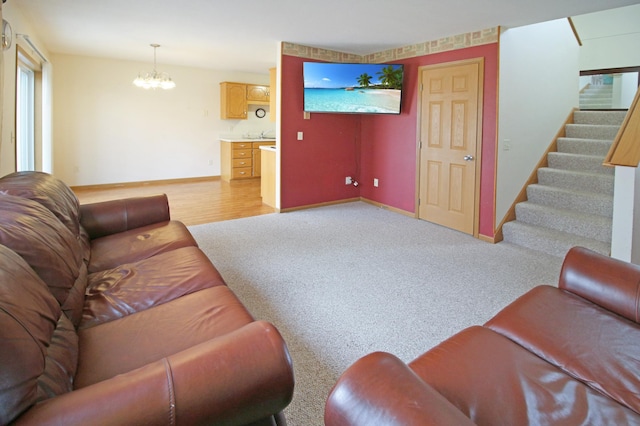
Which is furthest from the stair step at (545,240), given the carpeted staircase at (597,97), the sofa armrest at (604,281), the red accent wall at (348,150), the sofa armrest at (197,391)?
the sofa armrest at (197,391)

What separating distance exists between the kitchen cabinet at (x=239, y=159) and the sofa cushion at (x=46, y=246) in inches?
254

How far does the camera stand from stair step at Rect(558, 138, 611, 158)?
4633 millimetres

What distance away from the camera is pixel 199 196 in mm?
6926

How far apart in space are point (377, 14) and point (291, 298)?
9.41ft

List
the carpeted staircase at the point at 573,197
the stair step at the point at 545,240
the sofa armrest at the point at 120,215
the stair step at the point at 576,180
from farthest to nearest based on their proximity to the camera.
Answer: the stair step at the point at 576,180, the carpeted staircase at the point at 573,197, the stair step at the point at 545,240, the sofa armrest at the point at 120,215

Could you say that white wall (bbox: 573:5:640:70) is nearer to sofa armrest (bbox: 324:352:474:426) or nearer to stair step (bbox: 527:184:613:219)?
stair step (bbox: 527:184:613:219)

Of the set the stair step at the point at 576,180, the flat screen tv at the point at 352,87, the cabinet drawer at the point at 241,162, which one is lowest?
the stair step at the point at 576,180

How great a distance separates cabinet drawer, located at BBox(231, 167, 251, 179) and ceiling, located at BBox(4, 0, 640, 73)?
2.89 m

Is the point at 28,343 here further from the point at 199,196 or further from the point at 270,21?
the point at 199,196

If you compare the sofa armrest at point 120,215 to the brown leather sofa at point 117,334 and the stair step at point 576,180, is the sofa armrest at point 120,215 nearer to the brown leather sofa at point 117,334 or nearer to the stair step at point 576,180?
the brown leather sofa at point 117,334

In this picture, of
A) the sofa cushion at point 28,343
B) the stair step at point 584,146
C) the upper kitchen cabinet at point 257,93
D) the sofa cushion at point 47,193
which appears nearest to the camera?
the sofa cushion at point 28,343

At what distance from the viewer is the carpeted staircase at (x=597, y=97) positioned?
605 cm

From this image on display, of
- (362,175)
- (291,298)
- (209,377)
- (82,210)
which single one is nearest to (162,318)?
(209,377)

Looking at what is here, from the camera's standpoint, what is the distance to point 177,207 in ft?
19.8
